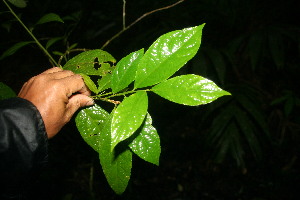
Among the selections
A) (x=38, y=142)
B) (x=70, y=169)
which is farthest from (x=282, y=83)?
(x=38, y=142)

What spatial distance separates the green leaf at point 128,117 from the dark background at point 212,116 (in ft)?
4.48

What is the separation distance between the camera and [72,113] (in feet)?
2.18

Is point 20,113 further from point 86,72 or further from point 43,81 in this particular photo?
point 86,72

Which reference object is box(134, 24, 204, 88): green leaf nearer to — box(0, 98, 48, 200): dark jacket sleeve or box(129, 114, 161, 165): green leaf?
box(129, 114, 161, 165): green leaf

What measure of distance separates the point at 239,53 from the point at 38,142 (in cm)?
265

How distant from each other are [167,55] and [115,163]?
0.29 metres

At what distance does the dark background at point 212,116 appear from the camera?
199cm

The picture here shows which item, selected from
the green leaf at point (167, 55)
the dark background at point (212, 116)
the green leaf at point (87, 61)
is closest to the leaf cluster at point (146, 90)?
the green leaf at point (167, 55)

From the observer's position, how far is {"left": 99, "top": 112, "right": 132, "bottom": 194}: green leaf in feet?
1.91

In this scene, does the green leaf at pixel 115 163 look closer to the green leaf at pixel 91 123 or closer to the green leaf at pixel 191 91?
the green leaf at pixel 91 123

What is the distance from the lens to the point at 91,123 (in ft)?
2.24

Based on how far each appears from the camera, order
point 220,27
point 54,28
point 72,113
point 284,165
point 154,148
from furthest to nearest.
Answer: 1. point 220,27
2. point 284,165
3. point 54,28
4. point 72,113
5. point 154,148

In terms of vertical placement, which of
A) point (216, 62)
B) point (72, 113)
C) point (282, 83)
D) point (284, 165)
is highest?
point (72, 113)

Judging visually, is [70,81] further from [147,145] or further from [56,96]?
[147,145]
